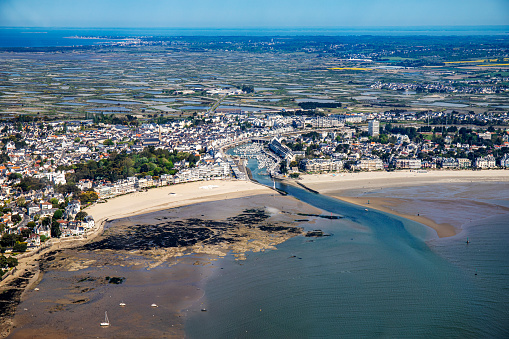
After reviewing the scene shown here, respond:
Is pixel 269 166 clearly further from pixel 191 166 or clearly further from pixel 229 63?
pixel 229 63

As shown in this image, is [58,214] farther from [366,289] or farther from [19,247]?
[366,289]

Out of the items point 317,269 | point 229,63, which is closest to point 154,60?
point 229,63

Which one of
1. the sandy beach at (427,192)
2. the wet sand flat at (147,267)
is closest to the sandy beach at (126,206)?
the wet sand flat at (147,267)

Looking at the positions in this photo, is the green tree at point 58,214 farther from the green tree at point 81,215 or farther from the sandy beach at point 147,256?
the sandy beach at point 147,256

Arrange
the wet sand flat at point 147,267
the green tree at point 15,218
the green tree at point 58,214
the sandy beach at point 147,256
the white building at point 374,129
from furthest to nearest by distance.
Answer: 1. the white building at point 374,129
2. the green tree at point 58,214
3. the green tree at point 15,218
4. the sandy beach at point 147,256
5. the wet sand flat at point 147,267

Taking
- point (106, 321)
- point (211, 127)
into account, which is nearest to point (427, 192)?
point (106, 321)
